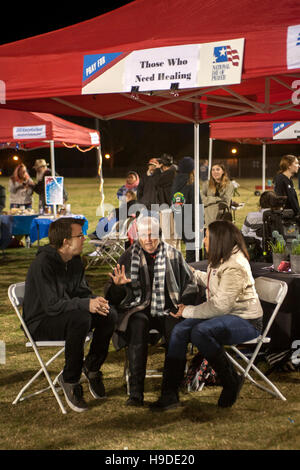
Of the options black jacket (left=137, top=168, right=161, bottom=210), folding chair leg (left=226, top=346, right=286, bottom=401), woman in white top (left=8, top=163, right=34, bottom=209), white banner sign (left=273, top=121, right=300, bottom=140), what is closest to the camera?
folding chair leg (left=226, top=346, right=286, bottom=401)

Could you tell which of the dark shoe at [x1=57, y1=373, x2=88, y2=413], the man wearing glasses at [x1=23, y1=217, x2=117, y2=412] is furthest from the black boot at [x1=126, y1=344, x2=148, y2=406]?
the dark shoe at [x1=57, y1=373, x2=88, y2=413]

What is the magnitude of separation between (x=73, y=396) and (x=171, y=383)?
2.29ft

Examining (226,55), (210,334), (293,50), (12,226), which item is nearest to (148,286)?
(210,334)

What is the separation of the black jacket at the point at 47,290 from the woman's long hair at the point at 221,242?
96 centimetres

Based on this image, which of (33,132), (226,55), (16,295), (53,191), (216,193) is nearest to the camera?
(226,55)

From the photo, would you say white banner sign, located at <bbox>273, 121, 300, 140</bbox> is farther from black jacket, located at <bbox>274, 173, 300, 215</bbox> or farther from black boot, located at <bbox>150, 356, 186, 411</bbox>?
black boot, located at <bbox>150, 356, 186, 411</bbox>

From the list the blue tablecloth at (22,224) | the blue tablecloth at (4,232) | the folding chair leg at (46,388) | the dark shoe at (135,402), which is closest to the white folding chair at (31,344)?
the folding chair leg at (46,388)

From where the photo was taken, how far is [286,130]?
1269 centimetres

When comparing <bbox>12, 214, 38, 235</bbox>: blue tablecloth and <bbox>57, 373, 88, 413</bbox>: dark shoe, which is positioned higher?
<bbox>12, 214, 38, 235</bbox>: blue tablecloth

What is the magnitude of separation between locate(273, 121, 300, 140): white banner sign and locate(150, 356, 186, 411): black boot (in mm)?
9822

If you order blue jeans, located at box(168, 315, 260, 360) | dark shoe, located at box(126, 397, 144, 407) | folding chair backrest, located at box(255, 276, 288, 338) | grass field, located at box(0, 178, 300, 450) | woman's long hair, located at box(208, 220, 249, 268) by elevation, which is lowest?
grass field, located at box(0, 178, 300, 450)

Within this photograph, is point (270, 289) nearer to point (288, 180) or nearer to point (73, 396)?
point (73, 396)

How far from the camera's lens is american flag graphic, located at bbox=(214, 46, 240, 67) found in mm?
3443
